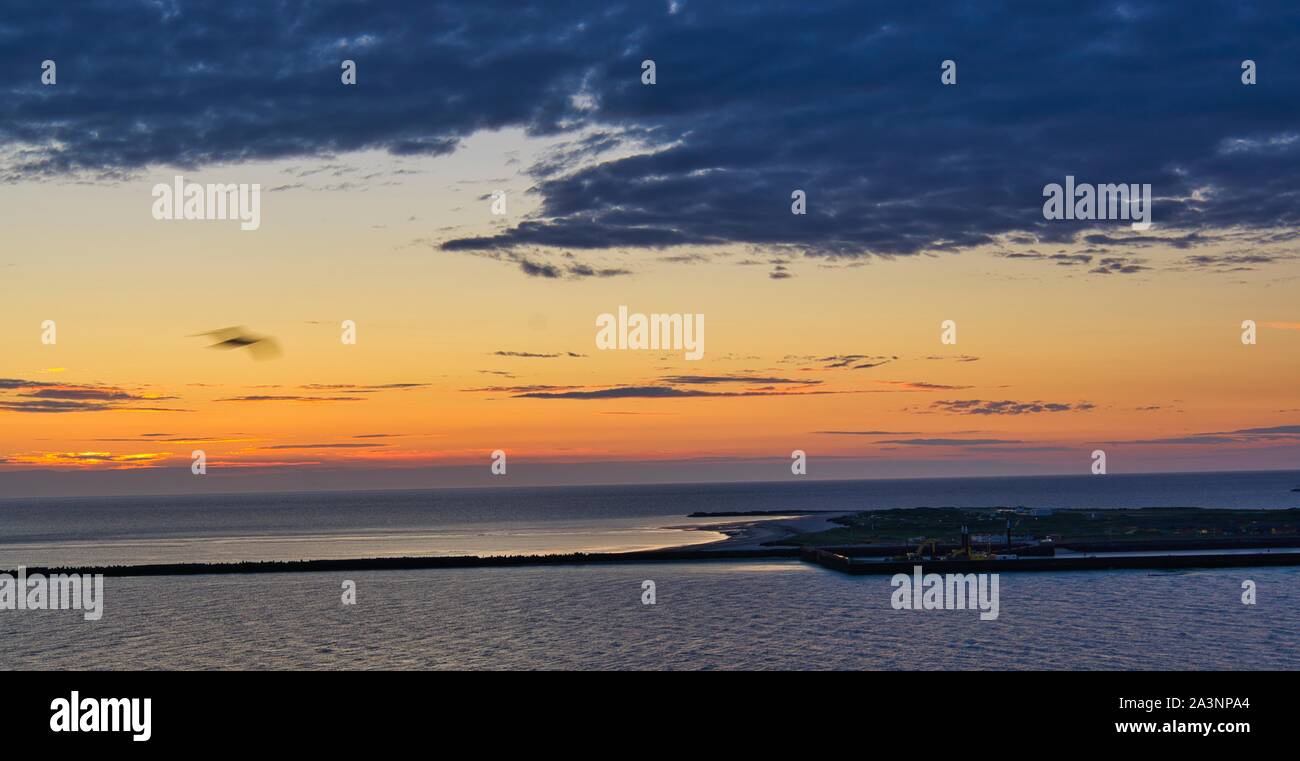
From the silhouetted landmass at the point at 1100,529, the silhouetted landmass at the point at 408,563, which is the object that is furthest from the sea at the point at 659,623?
the silhouetted landmass at the point at 1100,529

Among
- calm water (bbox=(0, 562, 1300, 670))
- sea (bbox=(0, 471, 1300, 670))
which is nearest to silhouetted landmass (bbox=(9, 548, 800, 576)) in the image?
sea (bbox=(0, 471, 1300, 670))

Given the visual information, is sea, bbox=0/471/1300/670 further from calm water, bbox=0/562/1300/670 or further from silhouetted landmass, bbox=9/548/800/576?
silhouetted landmass, bbox=9/548/800/576

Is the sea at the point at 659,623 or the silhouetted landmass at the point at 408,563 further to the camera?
the silhouetted landmass at the point at 408,563

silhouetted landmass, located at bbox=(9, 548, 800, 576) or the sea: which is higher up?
the sea

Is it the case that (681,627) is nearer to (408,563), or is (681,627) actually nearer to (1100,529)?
(408,563)

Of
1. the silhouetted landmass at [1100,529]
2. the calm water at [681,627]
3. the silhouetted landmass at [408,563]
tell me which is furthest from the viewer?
the silhouetted landmass at [1100,529]

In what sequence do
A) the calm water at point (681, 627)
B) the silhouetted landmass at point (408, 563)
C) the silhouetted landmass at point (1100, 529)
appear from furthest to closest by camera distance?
1. the silhouetted landmass at point (1100, 529)
2. the silhouetted landmass at point (408, 563)
3. the calm water at point (681, 627)

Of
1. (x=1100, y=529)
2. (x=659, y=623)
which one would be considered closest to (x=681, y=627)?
(x=659, y=623)

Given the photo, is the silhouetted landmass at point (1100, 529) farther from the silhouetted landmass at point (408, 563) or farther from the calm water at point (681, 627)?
the calm water at point (681, 627)

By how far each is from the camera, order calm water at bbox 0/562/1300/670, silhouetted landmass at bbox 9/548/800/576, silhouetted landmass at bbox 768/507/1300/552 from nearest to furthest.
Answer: calm water at bbox 0/562/1300/670 → silhouetted landmass at bbox 9/548/800/576 → silhouetted landmass at bbox 768/507/1300/552
